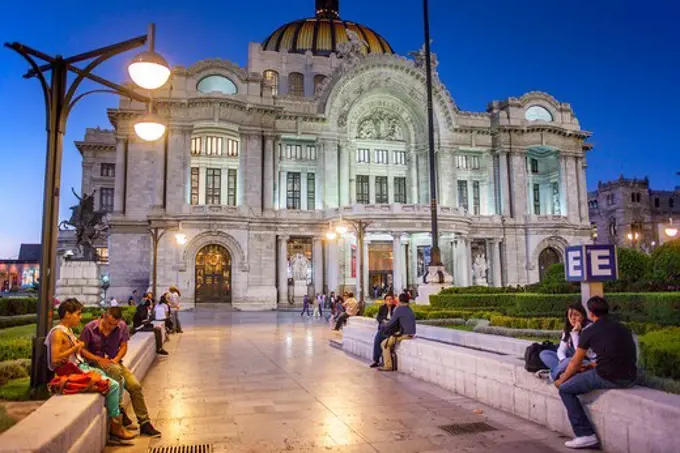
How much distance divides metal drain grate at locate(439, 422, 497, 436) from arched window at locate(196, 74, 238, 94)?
1676 inches

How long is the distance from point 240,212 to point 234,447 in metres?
37.9

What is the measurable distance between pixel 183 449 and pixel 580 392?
16.4 feet

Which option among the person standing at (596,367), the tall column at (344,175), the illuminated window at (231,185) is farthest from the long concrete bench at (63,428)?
the tall column at (344,175)

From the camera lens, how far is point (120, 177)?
151ft

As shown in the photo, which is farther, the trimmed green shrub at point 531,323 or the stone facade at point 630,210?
the stone facade at point 630,210

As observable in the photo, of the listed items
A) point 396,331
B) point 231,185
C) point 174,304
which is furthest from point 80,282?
point 396,331

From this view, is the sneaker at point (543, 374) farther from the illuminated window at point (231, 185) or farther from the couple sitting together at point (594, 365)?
the illuminated window at point (231, 185)

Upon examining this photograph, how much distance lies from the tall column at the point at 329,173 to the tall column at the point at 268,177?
4421 mm

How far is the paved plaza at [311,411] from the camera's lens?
23.3 feet

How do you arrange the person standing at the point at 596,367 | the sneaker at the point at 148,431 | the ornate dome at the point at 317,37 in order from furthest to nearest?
the ornate dome at the point at 317,37
the sneaker at the point at 148,431
the person standing at the point at 596,367

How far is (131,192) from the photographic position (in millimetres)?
45812

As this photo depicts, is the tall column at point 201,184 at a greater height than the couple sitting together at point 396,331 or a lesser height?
greater

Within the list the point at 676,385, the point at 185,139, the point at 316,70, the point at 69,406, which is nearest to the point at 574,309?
the point at 676,385

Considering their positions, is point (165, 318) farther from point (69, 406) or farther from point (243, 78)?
point (243, 78)
